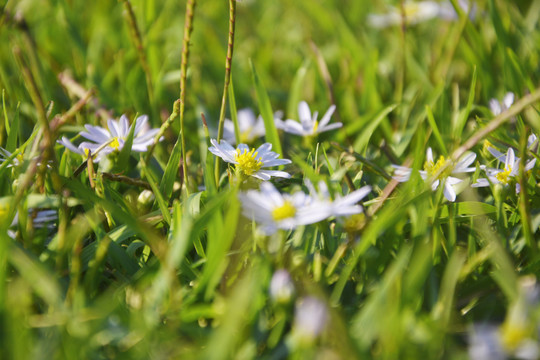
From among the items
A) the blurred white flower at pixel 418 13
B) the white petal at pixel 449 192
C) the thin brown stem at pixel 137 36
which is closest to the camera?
the white petal at pixel 449 192

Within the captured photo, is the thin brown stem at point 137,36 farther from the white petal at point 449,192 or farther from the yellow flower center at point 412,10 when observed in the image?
the yellow flower center at point 412,10

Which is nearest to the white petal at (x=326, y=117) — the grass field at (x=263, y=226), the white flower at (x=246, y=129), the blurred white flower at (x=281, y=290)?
the grass field at (x=263, y=226)

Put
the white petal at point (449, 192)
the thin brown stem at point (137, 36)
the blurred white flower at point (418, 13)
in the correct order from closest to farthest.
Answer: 1. the white petal at point (449, 192)
2. the thin brown stem at point (137, 36)
3. the blurred white flower at point (418, 13)

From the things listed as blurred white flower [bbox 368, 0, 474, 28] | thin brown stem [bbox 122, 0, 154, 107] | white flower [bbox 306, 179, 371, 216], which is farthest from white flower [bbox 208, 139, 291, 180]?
blurred white flower [bbox 368, 0, 474, 28]

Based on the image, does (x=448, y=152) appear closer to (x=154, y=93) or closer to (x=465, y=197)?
(x=465, y=197)

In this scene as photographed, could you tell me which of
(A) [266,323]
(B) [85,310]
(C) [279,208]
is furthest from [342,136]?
(B) [85,310]

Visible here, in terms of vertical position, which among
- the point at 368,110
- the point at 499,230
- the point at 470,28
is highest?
the point at 470,28

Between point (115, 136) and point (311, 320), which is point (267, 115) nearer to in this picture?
point (115, 136)

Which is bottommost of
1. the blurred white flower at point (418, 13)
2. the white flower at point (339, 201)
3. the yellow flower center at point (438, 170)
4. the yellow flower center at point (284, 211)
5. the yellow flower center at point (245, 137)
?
the yellow flower center at point (245, 137)
